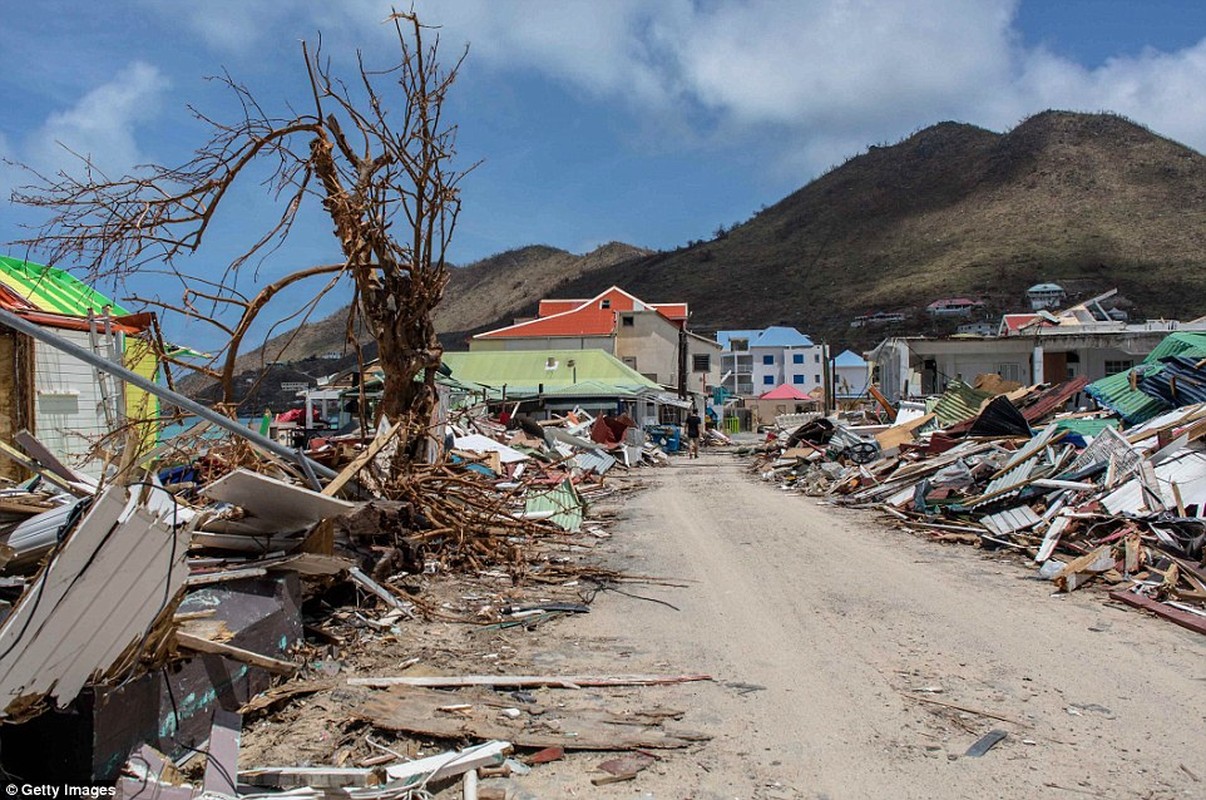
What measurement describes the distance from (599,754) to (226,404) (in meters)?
5.55

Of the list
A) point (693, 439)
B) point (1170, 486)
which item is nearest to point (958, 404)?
point (1170, 486)

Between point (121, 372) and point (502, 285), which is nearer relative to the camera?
point (121, 372)

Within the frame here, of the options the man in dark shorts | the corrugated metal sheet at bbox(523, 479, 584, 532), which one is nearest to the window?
the man in dark shorts

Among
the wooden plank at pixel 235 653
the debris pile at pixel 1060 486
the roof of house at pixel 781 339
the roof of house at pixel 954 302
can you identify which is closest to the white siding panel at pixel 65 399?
the wooden plank at pixel 235 653

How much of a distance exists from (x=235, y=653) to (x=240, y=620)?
39 centimetres

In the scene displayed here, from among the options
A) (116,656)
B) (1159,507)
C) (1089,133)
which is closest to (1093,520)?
(1159,507)

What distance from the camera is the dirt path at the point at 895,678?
442 centimetres

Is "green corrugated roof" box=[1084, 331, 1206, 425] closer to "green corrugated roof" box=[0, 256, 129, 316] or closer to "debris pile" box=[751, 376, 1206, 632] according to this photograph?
"debris pile" box=[751, 376, 1206, 632]

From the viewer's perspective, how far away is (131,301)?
8.41 m

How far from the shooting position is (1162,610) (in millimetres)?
7738

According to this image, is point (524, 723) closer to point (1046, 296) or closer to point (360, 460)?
point (360, 460)

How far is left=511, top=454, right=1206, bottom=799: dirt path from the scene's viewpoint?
442cm

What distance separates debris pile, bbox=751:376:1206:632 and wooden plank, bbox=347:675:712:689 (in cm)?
459

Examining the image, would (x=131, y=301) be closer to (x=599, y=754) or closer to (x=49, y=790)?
(x=49, y=790)
